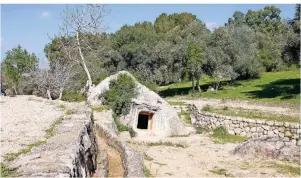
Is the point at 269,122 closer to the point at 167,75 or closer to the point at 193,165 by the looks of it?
the point at 193,165

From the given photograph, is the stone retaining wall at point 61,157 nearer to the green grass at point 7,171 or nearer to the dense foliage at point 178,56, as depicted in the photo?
the green grass at point 7,171

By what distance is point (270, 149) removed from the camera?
19.8 m

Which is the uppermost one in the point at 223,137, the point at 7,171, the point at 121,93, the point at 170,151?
the point at 121,93

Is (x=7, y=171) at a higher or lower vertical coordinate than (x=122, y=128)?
higher

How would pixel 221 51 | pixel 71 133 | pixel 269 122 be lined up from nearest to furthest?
1. pixel 71 133
2. pixel 269 122
3. pixel 221 51

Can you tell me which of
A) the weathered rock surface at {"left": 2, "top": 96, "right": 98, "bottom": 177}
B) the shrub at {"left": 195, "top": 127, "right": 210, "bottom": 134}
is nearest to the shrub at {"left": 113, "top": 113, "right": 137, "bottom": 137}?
the shrub at {"left": 195, "top": 127, "right": 210, "bottom": 134}

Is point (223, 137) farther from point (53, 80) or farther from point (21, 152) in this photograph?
point (53, 80)

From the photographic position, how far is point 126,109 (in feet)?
86.5

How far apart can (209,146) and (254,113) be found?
6.62 m

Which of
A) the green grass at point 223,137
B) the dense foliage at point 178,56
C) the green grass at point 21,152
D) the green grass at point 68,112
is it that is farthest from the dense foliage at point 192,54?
the green grass at point 21,152

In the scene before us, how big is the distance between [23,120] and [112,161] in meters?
3.67

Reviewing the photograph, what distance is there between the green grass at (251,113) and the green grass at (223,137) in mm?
1683

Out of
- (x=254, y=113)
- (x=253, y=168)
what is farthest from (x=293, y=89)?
(x=253, y=168)

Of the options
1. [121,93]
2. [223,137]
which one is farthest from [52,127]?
[223,137]
